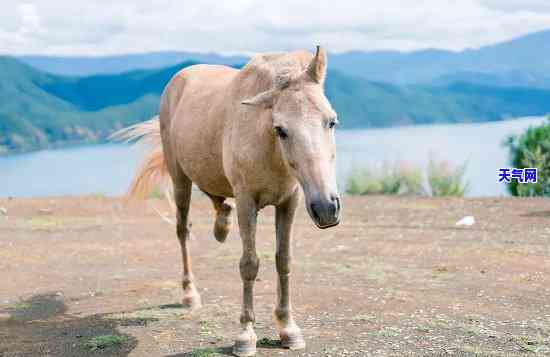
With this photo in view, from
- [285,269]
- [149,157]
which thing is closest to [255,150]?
[285,269]

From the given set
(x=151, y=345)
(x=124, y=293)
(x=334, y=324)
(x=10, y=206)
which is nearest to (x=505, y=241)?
(x=334, y=324)

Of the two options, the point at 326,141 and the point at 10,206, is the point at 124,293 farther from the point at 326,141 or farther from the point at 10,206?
the point at 10,206

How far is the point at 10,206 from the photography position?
13008mm

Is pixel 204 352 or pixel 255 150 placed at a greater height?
pixel 255 150

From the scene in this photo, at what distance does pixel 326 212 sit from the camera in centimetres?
384

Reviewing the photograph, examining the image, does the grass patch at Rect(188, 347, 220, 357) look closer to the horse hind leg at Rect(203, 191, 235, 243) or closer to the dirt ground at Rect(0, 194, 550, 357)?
the dirt ground at Rect(0, 194, 550, 357)

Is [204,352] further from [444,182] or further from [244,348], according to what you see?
[444,182]

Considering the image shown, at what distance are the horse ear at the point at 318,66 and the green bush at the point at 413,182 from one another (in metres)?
10.7

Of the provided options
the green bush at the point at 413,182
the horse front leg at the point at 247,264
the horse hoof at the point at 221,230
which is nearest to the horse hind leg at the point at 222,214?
the horse hoof at the point at 221,230

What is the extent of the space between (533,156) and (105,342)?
1198 cm

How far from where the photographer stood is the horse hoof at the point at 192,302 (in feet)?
20.8

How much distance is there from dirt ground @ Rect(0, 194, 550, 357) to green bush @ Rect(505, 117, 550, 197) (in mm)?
3008

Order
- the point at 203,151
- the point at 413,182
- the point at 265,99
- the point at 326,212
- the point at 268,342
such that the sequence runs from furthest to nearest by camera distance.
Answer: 1. the point at 413,182
2. the point at 203,151
3. the point at 268,342
4. the point at 265,99
5. the point at 326,212

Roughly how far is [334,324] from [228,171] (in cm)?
167
